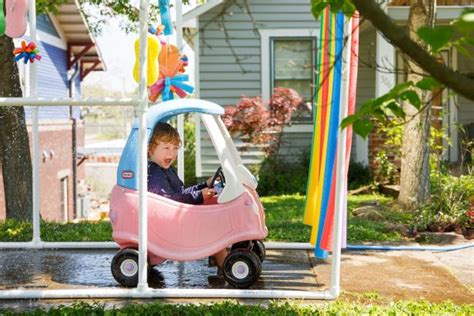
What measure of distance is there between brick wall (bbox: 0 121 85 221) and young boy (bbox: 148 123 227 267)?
44.8ft

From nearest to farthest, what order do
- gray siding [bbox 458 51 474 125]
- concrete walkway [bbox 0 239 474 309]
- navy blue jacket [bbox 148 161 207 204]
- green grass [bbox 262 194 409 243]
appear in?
concrete walkway [bbox 0 239 474 309] → navy blue jacket [bbox 148 161 207 204] → green grass [bbox 262 194 409 243] → gray siding [bbox 458 51 474 125]

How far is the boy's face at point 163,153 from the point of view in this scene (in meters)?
5.96

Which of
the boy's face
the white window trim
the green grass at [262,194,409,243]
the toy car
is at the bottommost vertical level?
the green grass at [262,194,409,243]

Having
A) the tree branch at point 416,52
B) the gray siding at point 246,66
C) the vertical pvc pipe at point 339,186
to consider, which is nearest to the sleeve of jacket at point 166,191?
the vertical pvc pipe at point 339,186

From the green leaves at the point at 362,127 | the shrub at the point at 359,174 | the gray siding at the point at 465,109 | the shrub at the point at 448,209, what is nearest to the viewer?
the green leaves at the point at 362,127

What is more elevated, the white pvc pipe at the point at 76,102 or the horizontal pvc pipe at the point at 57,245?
the white pvc pipe at the point at 76,102

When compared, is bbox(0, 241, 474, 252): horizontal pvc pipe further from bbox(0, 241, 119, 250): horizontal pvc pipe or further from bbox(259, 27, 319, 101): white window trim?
bbox(259, 27, 319, 101): white window trim

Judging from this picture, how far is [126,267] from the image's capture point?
5664 mm

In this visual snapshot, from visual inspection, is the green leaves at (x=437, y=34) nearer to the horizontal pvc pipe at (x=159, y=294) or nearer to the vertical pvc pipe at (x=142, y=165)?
the vertical pvc pipe at (x=142, y=165)

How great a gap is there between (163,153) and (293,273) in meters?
1.48

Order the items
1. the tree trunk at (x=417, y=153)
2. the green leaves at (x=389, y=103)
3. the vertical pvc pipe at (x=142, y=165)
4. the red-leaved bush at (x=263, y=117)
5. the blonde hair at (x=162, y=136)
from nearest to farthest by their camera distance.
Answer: the green leaves at (x=389, y=103)
the vertical pvc pipe at (x=142, y=165)
the blonde hair at (x=162, y=136)
the tree trunk at (x=417, y=153)
the red-leaved bush at (x=263, y=117)

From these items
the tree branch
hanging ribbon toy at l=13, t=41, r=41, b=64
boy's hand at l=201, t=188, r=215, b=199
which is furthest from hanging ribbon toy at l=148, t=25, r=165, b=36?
the tree branch

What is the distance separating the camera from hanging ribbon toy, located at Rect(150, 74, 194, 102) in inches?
261

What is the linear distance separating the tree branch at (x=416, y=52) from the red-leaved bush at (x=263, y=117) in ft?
Answer: 41.7
